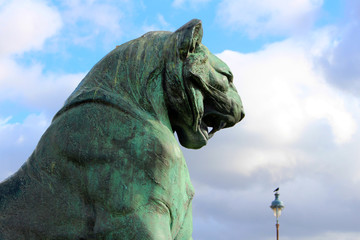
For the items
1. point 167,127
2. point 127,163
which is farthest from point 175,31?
point 127,163

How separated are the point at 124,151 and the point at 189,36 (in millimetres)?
1079

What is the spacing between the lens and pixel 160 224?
4.80 metres

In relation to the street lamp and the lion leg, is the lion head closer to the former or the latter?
the lion leg

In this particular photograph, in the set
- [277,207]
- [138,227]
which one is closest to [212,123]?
[138,227]

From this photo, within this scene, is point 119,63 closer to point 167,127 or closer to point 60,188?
point 167,127

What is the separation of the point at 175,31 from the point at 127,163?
1221 mm

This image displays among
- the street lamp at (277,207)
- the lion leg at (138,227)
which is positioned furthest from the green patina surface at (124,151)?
the street lamp at (277,207)

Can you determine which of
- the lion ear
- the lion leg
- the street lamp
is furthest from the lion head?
the street lamp

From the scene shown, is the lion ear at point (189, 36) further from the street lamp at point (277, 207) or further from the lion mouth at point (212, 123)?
the street lamp at point (277, 207)

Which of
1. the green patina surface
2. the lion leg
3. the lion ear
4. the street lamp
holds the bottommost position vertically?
the lion leg

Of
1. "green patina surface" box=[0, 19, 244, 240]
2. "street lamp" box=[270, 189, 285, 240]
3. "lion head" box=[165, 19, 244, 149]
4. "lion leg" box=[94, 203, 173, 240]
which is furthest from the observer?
"street lamp" box=[270, 189, 285, 240]

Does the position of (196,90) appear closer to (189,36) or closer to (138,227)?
(189,36)

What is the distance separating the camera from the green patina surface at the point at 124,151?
15.8ft

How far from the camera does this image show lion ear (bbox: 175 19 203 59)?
5.30m
